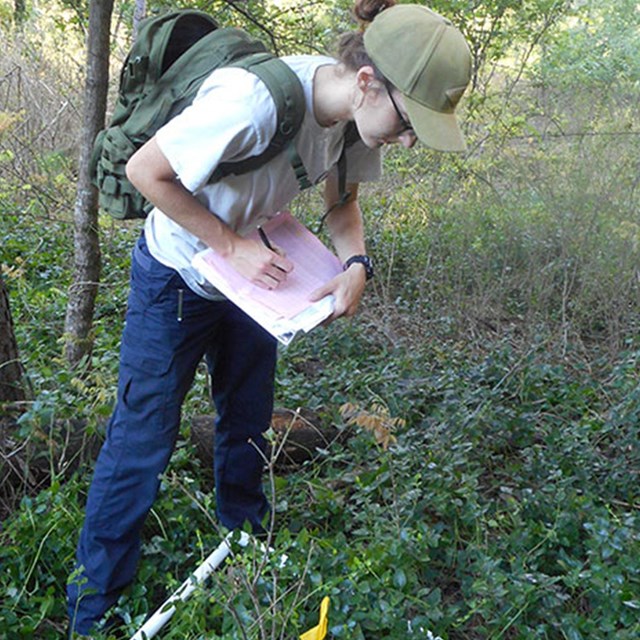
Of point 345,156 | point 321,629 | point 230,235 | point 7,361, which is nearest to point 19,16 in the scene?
point 7,361

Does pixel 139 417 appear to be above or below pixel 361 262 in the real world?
below

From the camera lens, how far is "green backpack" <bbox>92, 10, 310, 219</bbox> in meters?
1.88

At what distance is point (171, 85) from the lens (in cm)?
202

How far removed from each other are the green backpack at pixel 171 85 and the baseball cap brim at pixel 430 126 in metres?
0.26

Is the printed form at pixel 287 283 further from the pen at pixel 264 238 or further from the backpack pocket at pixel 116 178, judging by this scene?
the backpack pocket at pixel 116 178

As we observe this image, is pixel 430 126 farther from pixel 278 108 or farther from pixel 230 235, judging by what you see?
pixel 230 235

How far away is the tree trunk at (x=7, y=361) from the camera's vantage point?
287 cm

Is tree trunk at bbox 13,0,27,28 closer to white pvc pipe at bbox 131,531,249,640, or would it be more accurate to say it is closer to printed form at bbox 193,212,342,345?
printed form at bbox 193,212,342,345

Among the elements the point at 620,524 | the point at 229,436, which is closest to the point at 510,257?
the point at 620,524

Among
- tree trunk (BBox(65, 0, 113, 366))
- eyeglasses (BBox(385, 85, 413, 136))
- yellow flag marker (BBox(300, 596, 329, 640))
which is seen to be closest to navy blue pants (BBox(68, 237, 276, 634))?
eyeglasses (BBox(385, 85, 413, 136))

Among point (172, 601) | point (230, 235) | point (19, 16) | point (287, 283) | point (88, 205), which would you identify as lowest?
point (19, 16)

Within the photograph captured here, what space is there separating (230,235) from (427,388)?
1.99 m

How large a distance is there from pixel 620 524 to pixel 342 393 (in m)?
1.49

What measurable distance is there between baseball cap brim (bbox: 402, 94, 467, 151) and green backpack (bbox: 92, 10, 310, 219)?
10.2 inches
